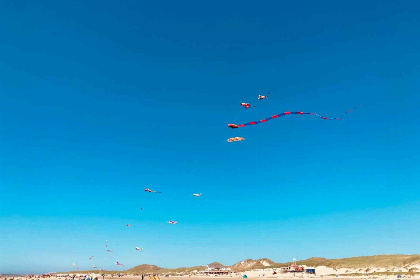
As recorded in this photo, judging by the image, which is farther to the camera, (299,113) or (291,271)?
(291,271)

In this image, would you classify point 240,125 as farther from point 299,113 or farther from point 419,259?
point 419,259

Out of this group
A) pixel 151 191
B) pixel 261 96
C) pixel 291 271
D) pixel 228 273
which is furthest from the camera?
pixel 228 273

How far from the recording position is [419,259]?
521 feet

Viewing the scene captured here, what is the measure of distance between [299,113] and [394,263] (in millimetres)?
172332

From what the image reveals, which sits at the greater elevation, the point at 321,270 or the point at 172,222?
the point at 172,222

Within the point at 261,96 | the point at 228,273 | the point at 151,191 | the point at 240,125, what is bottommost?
the point at 228,273

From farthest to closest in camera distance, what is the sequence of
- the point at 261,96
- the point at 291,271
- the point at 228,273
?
the point at 228,273
the point at 291,271
the point at 261,96

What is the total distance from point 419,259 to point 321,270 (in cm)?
4876

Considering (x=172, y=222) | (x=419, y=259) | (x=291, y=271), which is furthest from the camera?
(x=291, y=271)

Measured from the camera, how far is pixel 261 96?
171ft

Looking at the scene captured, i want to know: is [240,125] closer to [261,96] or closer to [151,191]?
[261,96]

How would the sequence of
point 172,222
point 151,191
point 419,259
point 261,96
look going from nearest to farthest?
point 261,96 < point 151,191 < point 172,222 < point 419,259

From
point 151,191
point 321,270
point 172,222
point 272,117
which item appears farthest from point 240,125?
point 321,270

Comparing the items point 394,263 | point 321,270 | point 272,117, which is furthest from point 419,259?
point 272,117
